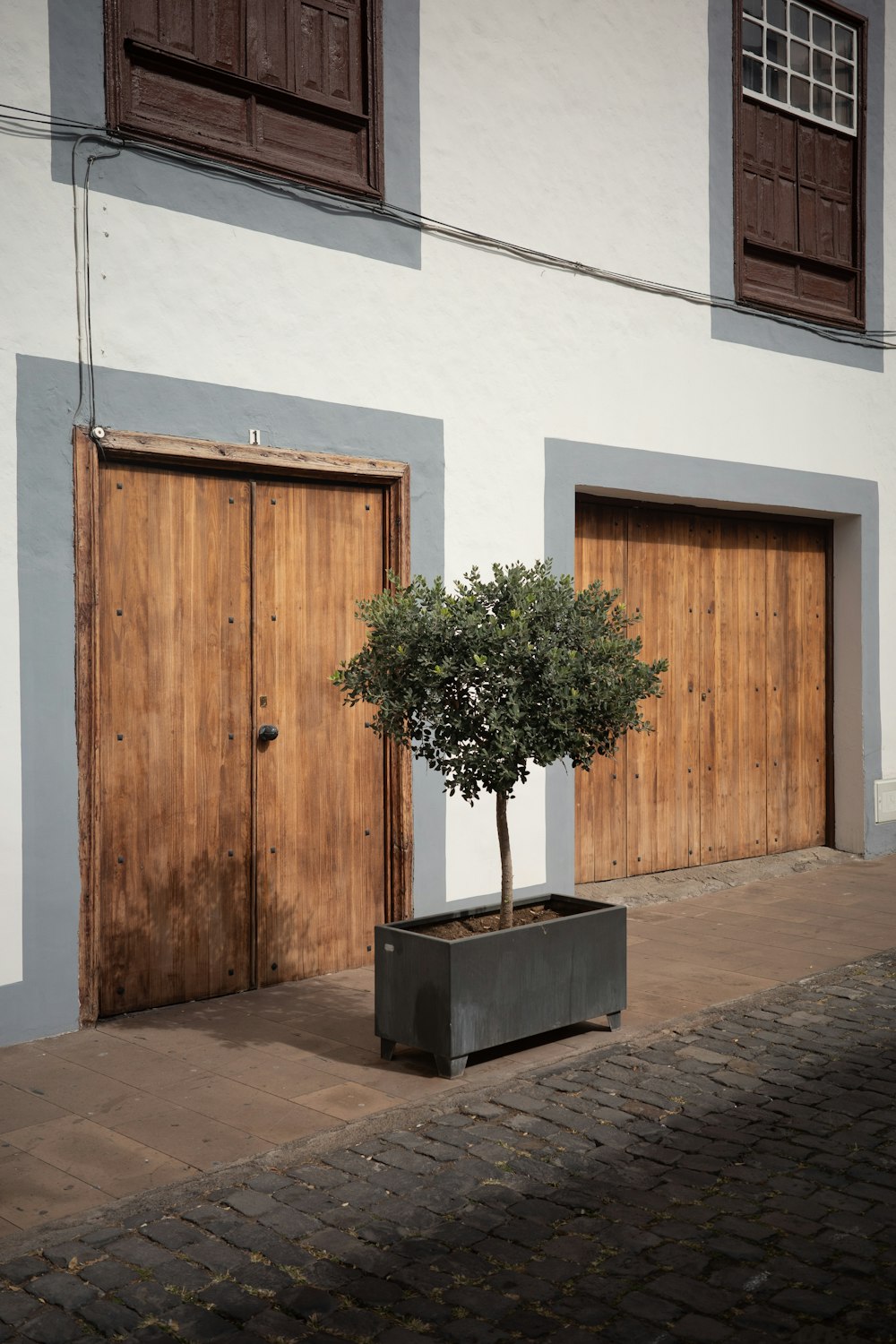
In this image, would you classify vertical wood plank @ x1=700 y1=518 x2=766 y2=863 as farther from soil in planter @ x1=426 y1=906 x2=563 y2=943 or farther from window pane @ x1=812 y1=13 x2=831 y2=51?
soil in planter @ x1=426 y1=906 x2=563 y2=943

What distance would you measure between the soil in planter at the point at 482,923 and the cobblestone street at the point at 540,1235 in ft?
2.33

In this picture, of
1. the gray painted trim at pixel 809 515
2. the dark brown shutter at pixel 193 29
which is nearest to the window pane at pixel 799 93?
the gray painted trim at pixel 809 515

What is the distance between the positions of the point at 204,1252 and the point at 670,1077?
2.09m

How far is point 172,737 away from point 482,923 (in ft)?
5.45

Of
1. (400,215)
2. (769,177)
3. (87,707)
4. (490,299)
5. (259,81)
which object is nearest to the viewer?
(87,707)

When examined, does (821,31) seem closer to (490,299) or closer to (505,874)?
(490,299)

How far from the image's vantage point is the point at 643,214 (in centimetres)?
807

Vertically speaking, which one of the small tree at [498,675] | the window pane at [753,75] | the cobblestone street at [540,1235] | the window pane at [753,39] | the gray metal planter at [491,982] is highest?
the window pane at [753,39]

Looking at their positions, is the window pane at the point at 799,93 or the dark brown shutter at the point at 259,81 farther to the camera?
the window pane at the point at 799,93

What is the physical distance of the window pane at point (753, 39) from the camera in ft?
29.2

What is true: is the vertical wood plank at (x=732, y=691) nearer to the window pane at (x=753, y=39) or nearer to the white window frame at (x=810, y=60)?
the white window frame at (x=810, y=60)

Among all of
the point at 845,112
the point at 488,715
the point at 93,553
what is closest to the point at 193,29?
the point at 93,553

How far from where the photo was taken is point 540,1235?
145 inches

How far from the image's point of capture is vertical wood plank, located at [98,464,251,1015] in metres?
5.80
